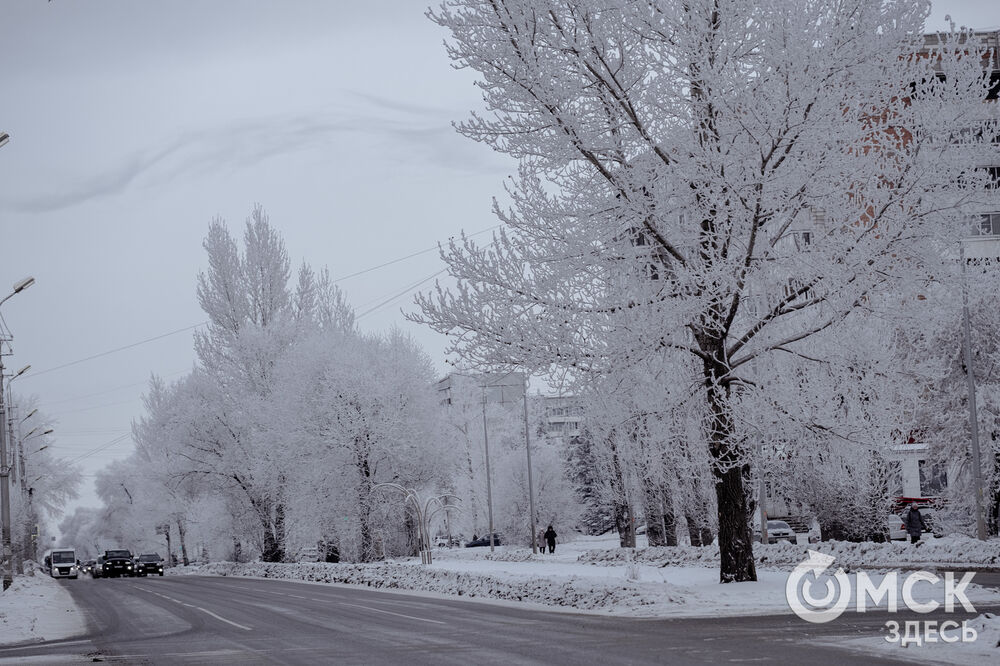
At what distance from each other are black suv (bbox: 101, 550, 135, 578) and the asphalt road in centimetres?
4693

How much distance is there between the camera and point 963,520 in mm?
38094

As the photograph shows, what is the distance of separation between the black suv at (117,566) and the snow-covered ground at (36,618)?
33.3m

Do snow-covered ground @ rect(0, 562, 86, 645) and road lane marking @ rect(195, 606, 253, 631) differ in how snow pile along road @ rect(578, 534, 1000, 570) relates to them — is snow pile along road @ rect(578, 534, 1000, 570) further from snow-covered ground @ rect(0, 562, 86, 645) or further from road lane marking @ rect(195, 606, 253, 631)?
snow-covered ground @ rect(0, 562, 86, 645)

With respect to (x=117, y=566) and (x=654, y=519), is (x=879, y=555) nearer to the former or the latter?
(x=654, y=519)

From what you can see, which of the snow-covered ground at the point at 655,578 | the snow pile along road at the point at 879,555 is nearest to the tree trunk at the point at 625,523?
the snow-covered ground at the point at 655,578

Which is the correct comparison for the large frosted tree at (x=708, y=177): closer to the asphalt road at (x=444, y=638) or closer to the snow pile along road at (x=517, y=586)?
the snow pile along road at (x=517, y=586)

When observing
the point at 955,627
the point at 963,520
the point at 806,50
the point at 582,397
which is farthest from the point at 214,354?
the point at 955,627

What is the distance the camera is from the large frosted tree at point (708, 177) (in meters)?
17.4

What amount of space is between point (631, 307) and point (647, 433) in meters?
3.20

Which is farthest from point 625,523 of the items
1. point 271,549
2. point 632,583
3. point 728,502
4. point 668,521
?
point 728,502

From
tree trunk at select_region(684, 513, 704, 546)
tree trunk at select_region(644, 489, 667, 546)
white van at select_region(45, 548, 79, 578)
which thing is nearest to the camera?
tree trunk at select_region(684, 513, 704, 546)

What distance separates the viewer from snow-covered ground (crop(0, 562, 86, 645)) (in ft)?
62.2

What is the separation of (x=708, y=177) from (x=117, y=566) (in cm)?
5963

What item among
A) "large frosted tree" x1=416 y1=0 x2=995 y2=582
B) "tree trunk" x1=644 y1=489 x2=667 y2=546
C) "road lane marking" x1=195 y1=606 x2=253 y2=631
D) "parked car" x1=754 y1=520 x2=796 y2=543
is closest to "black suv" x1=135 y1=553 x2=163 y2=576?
"tree trunk" x1=644 y1=489 x2=667 y2=546
